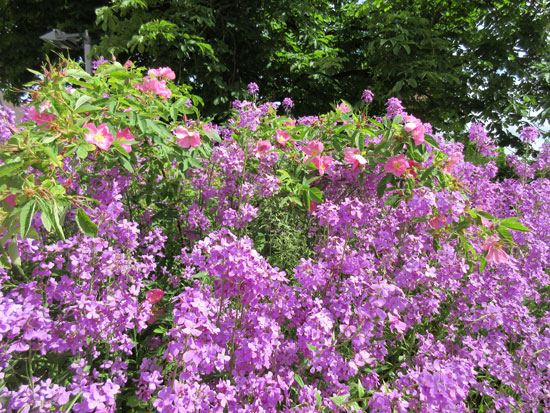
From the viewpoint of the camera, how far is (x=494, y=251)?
1.91m

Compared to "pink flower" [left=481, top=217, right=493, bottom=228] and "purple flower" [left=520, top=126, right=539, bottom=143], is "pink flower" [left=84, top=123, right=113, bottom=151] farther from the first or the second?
"purple flower" [left=520, top=126, right=539, bottom=143]

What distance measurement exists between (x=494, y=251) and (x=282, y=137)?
1380mm

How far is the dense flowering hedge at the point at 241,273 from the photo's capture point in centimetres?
126

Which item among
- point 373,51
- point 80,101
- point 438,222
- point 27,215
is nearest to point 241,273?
point 27,215

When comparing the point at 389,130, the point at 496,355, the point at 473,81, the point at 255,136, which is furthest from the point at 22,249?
the point at 473,81

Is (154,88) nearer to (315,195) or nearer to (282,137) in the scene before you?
(282,137)

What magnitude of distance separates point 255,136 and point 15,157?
→ 4.55 feet

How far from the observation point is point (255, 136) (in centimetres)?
243

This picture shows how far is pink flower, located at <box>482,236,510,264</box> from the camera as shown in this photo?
1.89 meters

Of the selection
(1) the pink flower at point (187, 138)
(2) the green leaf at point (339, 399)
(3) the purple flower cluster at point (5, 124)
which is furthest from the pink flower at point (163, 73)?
(2) the green leaf at point (339, 399)

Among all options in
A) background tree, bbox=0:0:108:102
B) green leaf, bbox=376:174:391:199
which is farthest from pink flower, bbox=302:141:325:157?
background tree, bbox=0:0:108:102

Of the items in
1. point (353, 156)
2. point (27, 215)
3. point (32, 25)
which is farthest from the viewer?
point (32, 25)

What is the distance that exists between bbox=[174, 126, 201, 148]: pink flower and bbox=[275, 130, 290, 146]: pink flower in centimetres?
58

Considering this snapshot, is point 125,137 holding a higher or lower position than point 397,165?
lower
